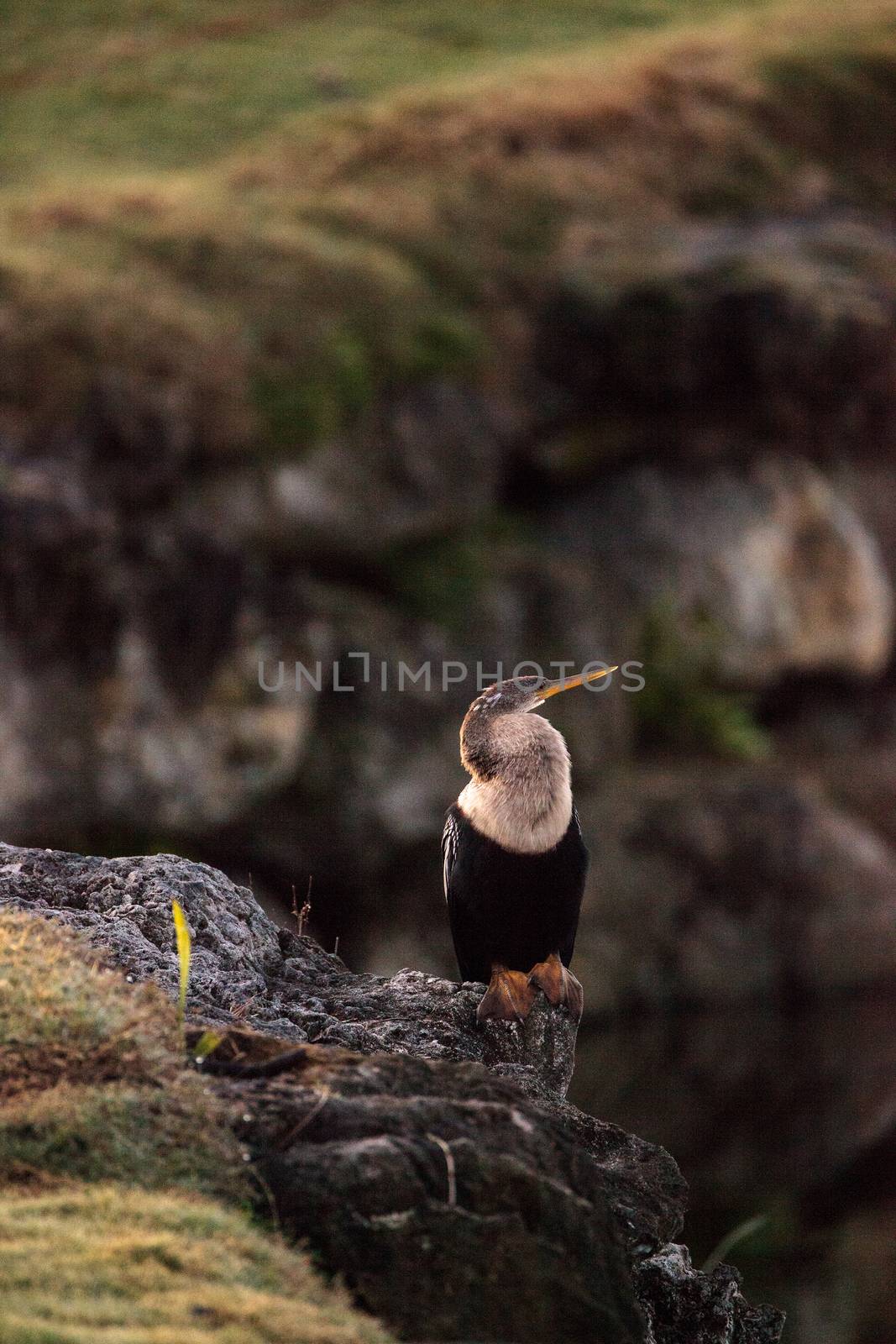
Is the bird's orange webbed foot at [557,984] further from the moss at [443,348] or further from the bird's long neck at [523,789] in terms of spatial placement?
the moss at [443,348]

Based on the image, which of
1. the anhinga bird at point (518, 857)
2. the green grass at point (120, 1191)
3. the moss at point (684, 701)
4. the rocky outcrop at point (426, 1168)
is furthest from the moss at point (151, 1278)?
the moss at point (684, 701)

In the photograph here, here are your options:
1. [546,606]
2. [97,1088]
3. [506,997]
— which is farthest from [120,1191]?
[546,606]

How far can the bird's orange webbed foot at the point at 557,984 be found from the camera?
17.8 feet

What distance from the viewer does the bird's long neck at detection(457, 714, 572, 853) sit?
538cm

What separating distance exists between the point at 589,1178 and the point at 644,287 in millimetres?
16241

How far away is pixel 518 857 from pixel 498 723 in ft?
1.68

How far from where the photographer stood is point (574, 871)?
18.2 feet

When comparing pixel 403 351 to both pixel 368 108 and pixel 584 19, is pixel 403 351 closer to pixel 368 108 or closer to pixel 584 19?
pixel 368 108

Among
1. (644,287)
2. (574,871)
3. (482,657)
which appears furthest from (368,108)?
(574,871)

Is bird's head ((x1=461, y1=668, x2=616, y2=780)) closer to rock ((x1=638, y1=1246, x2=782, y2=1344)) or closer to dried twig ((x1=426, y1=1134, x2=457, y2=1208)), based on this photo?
rock ((x1=638, y1=1246, x2=782, y2=1344))

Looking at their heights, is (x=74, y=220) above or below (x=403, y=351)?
above

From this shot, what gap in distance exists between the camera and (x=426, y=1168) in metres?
3.47

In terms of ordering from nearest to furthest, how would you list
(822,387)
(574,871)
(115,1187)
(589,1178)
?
1. (115,1187)
2. (589,1178)
3. (574,871)
4. (822,387)

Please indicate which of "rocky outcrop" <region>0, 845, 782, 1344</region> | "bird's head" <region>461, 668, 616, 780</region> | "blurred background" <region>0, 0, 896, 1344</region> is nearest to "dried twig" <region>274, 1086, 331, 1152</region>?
"rocky outcrop" <region>0, 845, 782, 1344</region>
